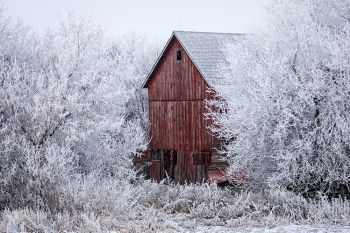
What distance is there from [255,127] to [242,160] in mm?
2031

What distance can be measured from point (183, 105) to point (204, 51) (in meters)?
2.74

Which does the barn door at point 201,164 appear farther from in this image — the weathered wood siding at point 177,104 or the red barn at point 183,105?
the weathered wood siding at point 177,104

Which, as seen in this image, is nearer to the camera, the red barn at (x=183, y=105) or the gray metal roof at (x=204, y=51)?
the gray metal roof at (x=204, y=51)

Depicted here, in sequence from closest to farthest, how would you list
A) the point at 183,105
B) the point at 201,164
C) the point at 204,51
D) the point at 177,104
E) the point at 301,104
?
the point at 301,104 < the point at 201,164 < the point at 204,51 < the point at 183,105 < the point at 177,104

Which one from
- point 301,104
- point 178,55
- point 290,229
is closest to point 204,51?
point 178,55

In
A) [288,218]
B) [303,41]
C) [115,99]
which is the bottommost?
[288,218]

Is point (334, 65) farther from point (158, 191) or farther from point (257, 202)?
point (158, 191)

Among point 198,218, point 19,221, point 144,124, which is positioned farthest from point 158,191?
point 144,124

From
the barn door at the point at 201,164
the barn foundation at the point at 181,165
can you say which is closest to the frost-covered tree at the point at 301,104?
the barn foundation at the point at 181,165

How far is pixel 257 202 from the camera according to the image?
14.2m

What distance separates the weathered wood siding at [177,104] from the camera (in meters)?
25.1

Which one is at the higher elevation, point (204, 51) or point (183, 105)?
point (204, 51)

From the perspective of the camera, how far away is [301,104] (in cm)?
1493

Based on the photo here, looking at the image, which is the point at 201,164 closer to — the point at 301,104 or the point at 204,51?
the point at 204,51
